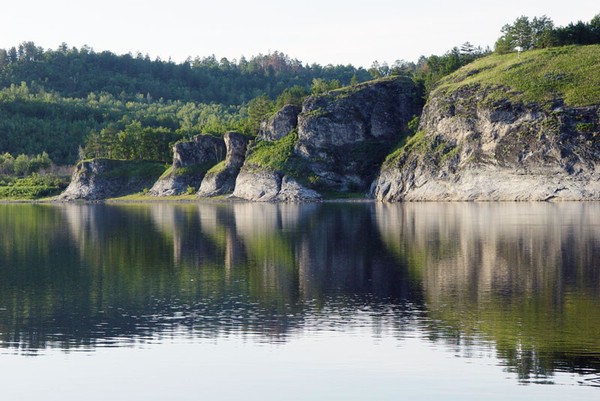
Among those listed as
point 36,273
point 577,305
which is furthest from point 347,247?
point 577,305

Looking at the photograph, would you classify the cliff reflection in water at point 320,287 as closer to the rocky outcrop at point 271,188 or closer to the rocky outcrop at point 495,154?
the rocky outcrop at point 495,154

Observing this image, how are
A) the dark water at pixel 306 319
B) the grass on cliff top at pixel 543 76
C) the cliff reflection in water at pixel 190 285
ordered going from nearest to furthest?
1. the dark water at pixel 306 319
2. the cliff reflection in water at pixel 190 285
3. the grass on cliff top at pixel 543 76

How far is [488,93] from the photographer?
17088 cm

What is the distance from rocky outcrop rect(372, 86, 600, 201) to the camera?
149625 millimetres

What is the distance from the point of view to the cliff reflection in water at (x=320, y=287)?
37062mm

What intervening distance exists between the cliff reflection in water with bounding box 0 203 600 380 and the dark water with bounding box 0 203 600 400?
0.15 meters

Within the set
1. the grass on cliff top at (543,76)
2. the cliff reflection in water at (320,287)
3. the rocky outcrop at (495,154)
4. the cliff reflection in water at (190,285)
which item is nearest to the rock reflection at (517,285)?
the cliff reflection in water at (320,287)

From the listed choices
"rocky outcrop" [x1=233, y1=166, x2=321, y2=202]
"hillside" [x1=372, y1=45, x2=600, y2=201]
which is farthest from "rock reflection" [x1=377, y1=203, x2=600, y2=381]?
"rocky outcrop" [x1=233, y1=166, x2=321, y2=202]

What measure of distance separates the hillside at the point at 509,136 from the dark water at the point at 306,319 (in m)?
74.8

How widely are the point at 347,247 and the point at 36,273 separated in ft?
84.3

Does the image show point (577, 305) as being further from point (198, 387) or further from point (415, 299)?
point (198, 387)

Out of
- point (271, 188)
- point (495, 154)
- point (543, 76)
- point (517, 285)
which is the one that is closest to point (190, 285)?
point (517, 285)

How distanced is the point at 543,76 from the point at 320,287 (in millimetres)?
126869

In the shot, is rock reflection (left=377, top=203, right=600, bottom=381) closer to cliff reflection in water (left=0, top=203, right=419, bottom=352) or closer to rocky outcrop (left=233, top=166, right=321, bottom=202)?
cliff reflection in water (left=0, top=203, right=419, bottom=352)
